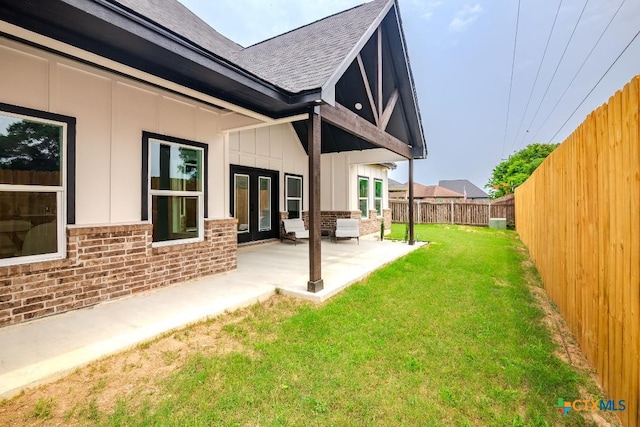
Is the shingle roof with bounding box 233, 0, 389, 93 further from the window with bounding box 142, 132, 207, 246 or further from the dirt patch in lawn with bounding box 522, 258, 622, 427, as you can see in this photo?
the dirt patch in lawn with bounding box 522, 258, 622, 427

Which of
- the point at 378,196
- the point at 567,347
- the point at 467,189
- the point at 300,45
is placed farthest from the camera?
the point at 467,189

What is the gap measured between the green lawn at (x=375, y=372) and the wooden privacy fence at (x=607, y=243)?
371 millimetres

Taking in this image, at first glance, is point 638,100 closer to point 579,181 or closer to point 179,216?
point 579,181

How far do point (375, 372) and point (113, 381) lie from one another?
88.6 inches


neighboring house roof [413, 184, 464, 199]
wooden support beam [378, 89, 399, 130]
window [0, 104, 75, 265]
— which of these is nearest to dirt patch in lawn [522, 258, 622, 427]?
wooden support beam [378, 89, 399, 130]

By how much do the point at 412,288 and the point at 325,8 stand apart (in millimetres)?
83938

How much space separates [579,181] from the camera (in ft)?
10.4

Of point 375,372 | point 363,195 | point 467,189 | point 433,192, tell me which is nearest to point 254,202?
point 363,195

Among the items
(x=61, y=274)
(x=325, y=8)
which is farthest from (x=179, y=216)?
(x=325, y=8)

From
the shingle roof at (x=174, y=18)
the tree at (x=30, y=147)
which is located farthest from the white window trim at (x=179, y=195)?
the shingle roof at (x=174, y=18)

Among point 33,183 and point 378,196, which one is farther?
point 378,196

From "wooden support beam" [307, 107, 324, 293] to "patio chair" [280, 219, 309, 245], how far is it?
4558 millimetres

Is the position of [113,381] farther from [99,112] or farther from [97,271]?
[99,112]

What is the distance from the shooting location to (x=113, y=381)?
251 cm
